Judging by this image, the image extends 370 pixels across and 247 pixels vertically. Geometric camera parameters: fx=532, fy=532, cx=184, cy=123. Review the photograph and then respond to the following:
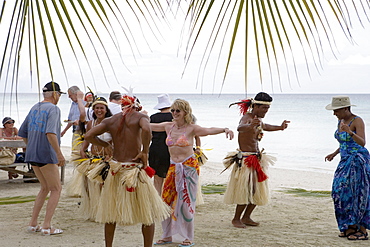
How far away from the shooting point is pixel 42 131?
524cm

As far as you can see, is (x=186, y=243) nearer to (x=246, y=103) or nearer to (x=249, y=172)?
(x=249, y=172)

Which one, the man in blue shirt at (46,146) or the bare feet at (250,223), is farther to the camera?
the bare feet at (250,223)

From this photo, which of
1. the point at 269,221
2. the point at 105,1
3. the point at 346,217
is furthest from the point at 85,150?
the point at 105,1

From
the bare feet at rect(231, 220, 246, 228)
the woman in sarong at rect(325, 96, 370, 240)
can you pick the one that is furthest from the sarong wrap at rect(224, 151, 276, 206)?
the woman in sarong at rect(325, 96, 370, 240)

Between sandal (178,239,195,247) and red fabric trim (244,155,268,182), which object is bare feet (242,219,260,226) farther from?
sandal (178,239,195,247)

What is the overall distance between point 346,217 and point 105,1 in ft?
15.7

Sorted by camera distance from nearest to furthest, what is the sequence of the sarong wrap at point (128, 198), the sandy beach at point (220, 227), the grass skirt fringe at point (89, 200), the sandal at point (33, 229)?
1. the sarong wrap at point (128, 198)
2. the sandy beach at point (220, 227)
3. the sandal at point (33, 229)
4. the grass skirt fringe at point (89, 200)

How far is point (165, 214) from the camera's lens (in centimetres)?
448

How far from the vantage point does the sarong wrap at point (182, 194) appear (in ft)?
16.3

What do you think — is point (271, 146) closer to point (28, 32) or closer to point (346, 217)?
point (346, 217)

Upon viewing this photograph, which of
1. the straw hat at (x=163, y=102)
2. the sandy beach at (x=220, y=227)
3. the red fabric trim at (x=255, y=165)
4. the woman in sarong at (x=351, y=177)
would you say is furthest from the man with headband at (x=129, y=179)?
the woman in sarong at (x=351, y=177)

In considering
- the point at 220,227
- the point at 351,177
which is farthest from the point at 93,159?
the point at 351,177

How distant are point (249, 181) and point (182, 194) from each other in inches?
47.7

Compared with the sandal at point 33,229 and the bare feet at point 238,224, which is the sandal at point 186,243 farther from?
the sandal at point 33,229
